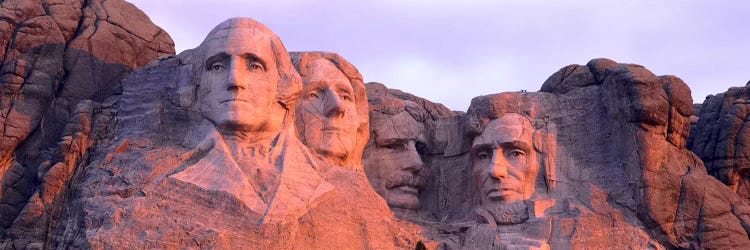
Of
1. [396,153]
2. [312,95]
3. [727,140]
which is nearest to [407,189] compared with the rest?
[396,153]

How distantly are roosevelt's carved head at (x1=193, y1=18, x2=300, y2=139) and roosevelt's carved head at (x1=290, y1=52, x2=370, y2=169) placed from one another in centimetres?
98

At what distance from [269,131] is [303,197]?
1.27 metres

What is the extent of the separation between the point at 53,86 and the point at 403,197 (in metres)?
6.00

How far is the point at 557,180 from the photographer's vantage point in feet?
57.4

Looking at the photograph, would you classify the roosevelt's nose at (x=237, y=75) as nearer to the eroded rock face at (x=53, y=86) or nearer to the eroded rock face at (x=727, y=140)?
the eroded rock face at (x=53, y=86)

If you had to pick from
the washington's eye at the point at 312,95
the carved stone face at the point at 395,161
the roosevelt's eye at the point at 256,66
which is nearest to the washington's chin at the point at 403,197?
the carved stone face at the point at 395,161

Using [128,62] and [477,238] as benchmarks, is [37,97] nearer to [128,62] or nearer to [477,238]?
[128,62]

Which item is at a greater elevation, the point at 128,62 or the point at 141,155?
the point at 128,62

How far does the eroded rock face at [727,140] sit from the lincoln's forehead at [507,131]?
4.98 metres

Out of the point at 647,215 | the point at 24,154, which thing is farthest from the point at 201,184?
the point at 647,215

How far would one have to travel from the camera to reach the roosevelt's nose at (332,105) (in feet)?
56.7

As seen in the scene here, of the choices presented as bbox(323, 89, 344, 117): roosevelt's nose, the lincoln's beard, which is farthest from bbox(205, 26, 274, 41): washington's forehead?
the lincoln's beard

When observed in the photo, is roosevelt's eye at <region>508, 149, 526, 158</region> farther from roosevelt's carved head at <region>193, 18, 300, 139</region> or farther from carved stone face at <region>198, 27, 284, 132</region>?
carved stone face at <region>198, 27, 284, 132</region>

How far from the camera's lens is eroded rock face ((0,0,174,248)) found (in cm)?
1627
